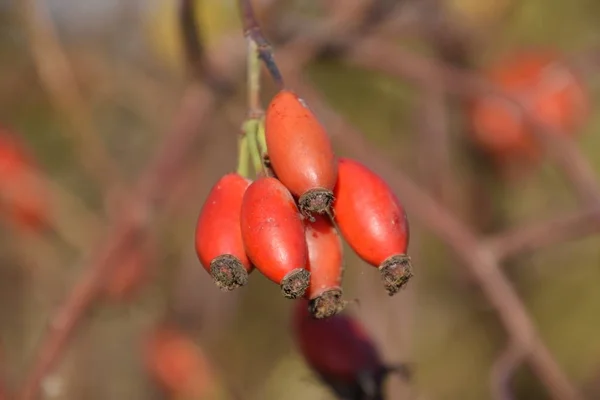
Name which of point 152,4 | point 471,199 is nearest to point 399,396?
point 471,199

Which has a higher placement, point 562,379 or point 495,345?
point 495,345

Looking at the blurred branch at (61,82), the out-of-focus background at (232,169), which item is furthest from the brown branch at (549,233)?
A: the blurred branch at (61,82)

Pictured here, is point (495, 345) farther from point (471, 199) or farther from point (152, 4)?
point (152, 4)

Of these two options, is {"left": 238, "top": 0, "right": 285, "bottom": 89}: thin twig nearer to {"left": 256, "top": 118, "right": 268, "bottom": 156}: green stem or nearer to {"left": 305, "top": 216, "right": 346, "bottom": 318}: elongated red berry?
{"left": 256, "top": 118, "right": 268, "bottom": 156}: green stem

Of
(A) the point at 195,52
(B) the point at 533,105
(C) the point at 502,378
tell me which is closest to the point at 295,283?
(C) the point at 502,378

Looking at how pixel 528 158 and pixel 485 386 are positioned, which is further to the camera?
pixel 485 386

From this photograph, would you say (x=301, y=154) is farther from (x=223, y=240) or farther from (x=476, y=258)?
(x=476, y=258)

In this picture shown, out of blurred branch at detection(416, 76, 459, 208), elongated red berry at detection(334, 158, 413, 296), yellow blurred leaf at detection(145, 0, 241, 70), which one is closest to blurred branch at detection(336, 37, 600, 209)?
blurred branch at detection(416, 76, 459, 208)
